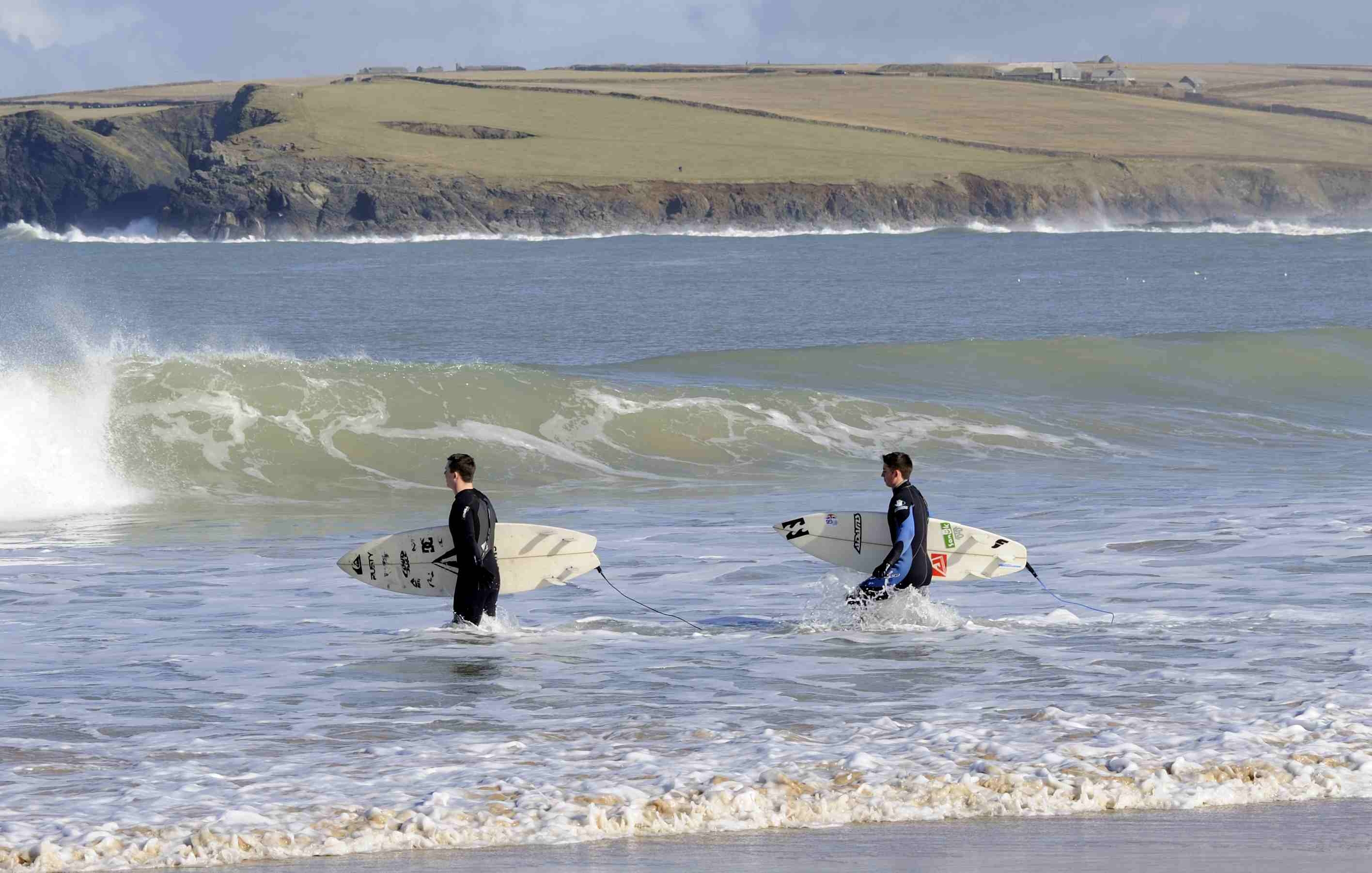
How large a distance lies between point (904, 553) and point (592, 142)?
15981 cm

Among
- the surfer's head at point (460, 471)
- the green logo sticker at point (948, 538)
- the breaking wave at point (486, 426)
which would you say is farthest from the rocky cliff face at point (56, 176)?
the surfer's head at point (460, 471)

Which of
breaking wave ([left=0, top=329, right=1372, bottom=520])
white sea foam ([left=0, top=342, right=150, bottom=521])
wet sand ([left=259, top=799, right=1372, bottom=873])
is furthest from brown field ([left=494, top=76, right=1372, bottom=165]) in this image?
wet sand ([left=259, top=799, right=1372, bottom=873])

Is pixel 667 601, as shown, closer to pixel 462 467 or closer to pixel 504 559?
pixel 504 559

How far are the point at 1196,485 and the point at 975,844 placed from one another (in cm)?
1291

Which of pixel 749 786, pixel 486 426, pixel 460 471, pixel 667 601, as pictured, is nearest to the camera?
pixel 749 786

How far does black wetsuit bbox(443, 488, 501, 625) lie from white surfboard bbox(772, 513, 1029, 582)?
239cm

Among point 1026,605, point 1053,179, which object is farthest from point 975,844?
point 1053,179

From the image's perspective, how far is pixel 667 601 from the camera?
12.3 metres

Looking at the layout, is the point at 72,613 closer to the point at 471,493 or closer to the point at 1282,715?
the point at 471,493

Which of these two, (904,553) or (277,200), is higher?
(277,200)

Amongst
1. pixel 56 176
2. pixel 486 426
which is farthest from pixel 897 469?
pixel 56 176

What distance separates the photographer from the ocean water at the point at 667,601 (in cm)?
716

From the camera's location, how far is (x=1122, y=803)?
A: 6992 mm

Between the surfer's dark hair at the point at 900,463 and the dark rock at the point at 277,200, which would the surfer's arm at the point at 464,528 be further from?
the dark rock at the point at 277,200
